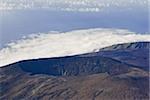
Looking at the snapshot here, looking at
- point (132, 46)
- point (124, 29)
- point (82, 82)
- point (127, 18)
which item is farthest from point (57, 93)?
point (127, 18)

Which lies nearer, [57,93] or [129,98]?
[129,98]

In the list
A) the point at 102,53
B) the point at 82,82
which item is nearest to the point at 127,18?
the point at 102,53

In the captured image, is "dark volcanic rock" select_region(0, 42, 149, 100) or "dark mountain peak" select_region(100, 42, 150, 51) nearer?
"dark volcanic rock" select_region(0, 42, 149, 100)

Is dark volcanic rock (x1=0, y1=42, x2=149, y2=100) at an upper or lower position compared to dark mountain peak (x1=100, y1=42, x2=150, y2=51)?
upper

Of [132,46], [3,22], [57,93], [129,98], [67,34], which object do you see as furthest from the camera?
[3,22]

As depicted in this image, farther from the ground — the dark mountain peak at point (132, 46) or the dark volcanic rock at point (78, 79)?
the dark volcanic rock at point (78, 79)

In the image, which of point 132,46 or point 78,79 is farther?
point 132,46

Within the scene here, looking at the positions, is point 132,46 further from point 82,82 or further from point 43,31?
point 43,31

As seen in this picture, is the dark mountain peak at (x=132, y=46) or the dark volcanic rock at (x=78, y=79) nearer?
the dark volcanic rock at (x=78, y=79)

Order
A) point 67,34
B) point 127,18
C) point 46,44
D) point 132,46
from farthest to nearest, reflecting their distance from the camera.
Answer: point 127,18, point 67,34, point 46,44, point 132,46

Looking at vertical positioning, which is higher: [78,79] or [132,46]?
[78,79]
